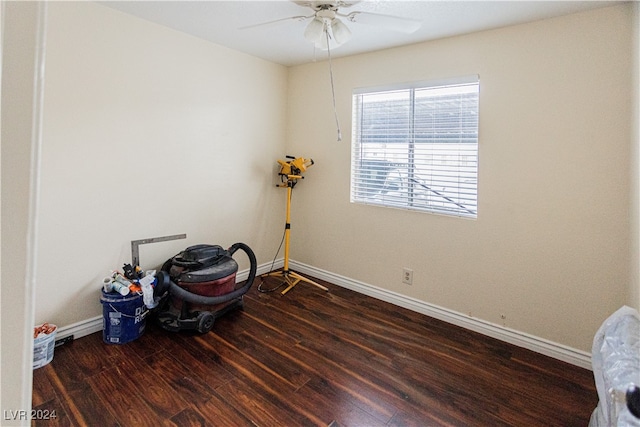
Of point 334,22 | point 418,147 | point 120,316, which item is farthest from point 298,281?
point 334,22

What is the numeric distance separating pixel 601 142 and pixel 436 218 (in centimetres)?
121

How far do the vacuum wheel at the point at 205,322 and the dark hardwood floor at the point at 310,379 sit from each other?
0.17 ft

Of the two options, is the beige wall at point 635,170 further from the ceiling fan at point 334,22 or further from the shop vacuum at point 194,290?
the shop vacuum at point 194,290

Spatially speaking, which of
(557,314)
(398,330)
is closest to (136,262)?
(398,330)

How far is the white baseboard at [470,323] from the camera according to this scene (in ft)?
7.41

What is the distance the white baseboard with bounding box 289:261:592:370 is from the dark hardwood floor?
0.07 metres

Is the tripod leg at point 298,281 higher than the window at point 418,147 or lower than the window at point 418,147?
lower

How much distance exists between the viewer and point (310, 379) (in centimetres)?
203

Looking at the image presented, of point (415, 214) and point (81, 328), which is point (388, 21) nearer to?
point (415, 214)

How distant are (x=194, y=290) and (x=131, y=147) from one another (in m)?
1.26

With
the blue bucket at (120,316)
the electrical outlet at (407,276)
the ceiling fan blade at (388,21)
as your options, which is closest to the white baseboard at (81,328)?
the blue bucket at (120,316)

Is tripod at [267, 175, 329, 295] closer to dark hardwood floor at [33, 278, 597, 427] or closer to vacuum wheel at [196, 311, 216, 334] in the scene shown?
dark hardwood floor at [33, 278, 597, 427]

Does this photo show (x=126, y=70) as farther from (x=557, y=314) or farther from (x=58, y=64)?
(x=557, y=314)

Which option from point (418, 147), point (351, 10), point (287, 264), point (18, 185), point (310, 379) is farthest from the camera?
point (287, 264)
